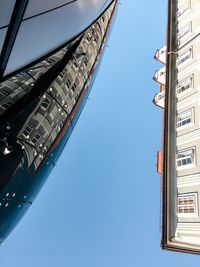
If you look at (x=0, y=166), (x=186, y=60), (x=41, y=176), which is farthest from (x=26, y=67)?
(x=186, y=60)

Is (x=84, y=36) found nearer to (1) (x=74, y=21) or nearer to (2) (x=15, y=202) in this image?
(1) (x=74, y=21)

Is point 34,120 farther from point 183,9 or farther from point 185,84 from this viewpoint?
point 183,9

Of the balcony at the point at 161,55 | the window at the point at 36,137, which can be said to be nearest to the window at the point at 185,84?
the balcony at the point at 161,55

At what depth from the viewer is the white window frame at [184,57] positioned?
84.2 feet

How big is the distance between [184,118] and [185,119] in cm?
22

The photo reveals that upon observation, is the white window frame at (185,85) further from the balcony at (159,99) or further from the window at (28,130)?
the window at (28,130)

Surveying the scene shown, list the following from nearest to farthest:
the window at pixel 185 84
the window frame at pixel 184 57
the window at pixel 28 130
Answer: the window at pixel 28 130 → the window at pixel 185 84 → the window frame at pixel 184 57

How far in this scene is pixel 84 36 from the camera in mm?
5781

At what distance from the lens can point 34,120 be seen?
165 inches

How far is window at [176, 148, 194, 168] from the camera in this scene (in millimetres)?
20619

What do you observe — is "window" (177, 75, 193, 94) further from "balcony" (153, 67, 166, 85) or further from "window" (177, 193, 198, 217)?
"window" (177, 193, 198, 217)

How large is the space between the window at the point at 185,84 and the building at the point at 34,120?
785 inches

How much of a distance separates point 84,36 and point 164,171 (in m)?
17.8

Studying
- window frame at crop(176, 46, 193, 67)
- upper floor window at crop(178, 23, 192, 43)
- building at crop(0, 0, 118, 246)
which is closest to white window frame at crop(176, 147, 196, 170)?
window frame at crop(176, 46, 193, 67)
